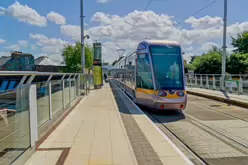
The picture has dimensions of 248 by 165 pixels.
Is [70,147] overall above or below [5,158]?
below

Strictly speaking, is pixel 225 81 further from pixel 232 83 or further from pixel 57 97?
pixel 57 97

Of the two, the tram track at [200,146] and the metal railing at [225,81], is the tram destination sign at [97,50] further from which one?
the tram track at [200,146]

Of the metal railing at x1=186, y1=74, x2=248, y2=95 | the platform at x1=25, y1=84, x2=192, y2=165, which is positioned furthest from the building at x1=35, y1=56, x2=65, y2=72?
the platform at x1=25, y1=84, x2=192, y2=165

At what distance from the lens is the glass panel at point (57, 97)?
721 centimetres

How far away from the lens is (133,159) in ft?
15.0

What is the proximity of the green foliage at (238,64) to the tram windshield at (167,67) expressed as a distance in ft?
87.9

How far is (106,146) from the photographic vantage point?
529cm

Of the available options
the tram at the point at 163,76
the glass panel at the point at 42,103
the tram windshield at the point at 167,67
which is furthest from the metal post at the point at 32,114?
the tram windshield at the point at 167,67

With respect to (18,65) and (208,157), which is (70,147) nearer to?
(208,157)

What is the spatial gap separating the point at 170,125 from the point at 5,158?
5852 millimetres

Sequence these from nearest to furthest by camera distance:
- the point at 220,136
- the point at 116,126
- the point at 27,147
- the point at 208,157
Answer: the point at 27,147
the point at 208,157
the point at 220,136
the point at 116,126

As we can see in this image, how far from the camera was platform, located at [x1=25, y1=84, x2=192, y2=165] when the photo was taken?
4480 millimetres

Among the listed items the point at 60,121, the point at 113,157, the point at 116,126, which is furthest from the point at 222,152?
the point at 60,121

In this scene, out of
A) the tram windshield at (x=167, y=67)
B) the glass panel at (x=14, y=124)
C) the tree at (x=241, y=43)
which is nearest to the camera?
the glass panel at (x=14, y=124)
